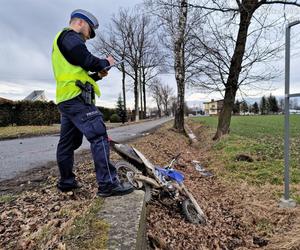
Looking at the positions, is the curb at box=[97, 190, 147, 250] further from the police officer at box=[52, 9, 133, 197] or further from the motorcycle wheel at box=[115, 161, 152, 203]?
the motorcycle wheel at box=[115, 161, 152, 203]

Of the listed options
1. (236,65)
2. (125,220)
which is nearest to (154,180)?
(125,220)

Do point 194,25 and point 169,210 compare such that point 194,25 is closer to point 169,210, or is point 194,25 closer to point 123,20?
point 169,210

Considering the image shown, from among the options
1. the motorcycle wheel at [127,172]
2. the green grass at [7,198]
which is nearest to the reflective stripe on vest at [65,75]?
the motorcycle wheel at [127,172]

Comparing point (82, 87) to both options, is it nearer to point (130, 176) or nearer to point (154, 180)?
point (130, 176)

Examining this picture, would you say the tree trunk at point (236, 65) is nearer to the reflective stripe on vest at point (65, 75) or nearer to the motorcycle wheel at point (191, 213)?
the motorcycle wheel at point (191, 213)

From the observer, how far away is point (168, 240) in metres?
3.62

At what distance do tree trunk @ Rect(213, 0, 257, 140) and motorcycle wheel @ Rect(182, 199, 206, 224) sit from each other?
361 inches

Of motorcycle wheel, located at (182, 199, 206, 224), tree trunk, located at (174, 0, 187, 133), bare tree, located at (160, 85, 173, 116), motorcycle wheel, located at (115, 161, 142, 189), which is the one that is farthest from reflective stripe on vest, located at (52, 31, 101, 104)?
bare tree, located at (160, 85, 173, 116)

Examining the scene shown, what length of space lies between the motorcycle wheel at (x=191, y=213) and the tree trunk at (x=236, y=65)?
917 centimetres

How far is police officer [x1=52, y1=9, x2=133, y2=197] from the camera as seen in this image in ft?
11.1

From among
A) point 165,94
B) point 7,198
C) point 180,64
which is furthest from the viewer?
point 165,94

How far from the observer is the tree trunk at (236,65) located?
11764 millimetres

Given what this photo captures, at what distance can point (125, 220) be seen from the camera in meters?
2.86

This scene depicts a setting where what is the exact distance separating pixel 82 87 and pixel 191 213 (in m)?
2.26
